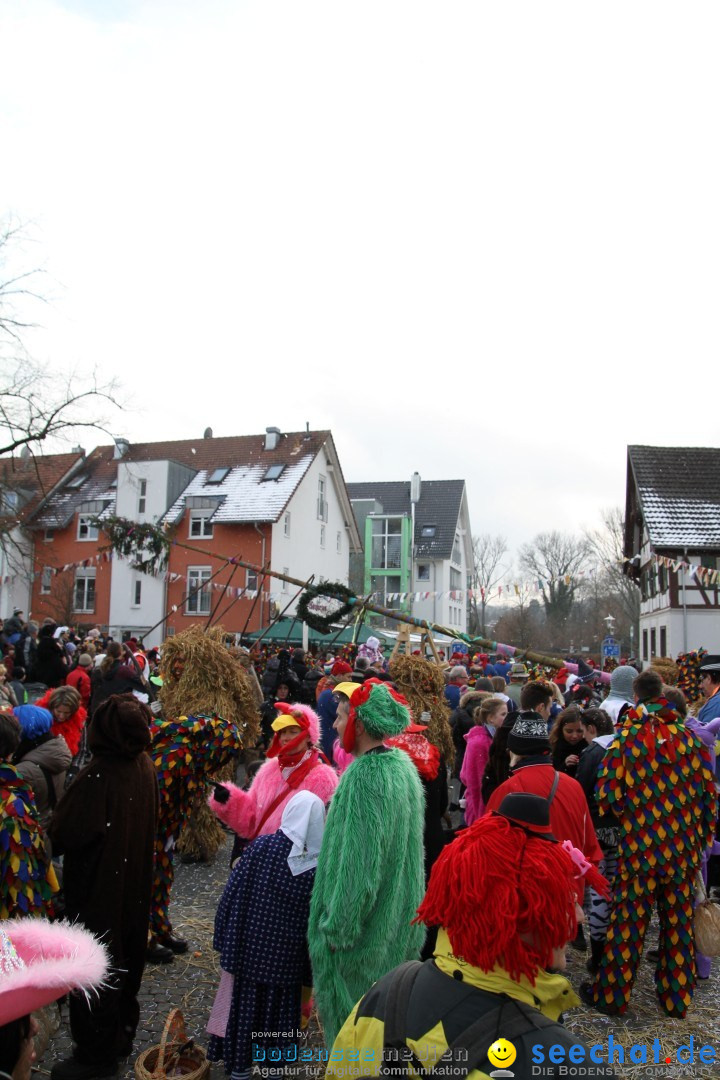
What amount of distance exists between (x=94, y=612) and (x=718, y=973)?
31.6m

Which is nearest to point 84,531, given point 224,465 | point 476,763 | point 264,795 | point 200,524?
point 200,524

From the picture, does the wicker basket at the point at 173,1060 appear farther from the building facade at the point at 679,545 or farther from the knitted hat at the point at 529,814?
the building facade at the point at 679,545

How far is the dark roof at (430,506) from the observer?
4297 cm

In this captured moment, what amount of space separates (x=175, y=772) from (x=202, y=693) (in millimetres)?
2481

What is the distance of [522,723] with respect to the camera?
12.9 ft

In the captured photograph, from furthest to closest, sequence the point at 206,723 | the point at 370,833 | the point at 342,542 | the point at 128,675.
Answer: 1. the point at 342,542
2. the point at 128,675
3. the point at 206,723
4. the point at 370,833

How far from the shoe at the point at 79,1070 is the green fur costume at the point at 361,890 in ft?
3.80

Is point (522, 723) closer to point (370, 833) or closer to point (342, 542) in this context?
point (370, 833)

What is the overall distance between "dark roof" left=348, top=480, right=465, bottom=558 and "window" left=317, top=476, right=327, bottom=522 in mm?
9092

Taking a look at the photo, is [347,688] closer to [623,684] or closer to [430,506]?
[623,684]

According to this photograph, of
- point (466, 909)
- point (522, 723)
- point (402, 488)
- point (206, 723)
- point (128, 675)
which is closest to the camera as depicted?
point (466, 909)

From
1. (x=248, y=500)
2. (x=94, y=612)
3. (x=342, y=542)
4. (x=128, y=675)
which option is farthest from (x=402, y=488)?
(x=128, y=675)

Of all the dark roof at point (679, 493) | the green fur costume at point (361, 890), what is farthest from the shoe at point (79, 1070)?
the dark roof at point (679, 493)

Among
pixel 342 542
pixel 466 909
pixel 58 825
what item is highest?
pixel 342 542
